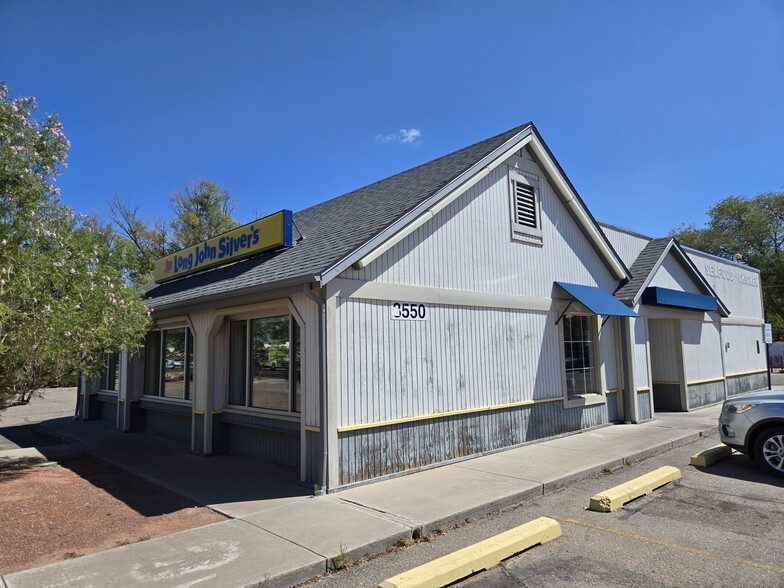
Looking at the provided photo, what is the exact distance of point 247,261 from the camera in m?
10.6

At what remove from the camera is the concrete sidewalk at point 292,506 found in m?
4.65

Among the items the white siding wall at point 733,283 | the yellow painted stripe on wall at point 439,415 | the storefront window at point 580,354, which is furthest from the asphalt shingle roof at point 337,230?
the white siding wall at point 733,283

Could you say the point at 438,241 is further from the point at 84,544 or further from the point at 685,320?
the point at 685,320

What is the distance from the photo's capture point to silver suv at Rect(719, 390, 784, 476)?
25.7ft

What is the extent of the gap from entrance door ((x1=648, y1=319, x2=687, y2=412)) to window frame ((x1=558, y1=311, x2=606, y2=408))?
4.13 meters

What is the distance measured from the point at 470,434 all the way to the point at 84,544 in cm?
592

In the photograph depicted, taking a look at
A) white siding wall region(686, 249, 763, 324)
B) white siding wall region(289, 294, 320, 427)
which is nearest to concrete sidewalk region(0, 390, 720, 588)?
white siding wall region(289, 294, 320, 427)

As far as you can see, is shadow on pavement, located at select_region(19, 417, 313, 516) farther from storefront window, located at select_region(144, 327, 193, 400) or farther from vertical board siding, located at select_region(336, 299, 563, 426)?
vertical board siding, located at select_region(336, 299, 563, 426)

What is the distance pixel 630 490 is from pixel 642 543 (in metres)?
1.54

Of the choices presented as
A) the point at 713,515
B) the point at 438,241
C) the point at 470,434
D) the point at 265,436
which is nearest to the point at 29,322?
the point at 265,436

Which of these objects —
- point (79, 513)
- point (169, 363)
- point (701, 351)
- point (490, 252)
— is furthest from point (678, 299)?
point (79, 513)

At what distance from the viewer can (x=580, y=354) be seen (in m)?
12.0

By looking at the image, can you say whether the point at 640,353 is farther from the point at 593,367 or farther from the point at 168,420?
the point at 168,420

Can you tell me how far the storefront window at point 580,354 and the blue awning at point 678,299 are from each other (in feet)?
7.58
